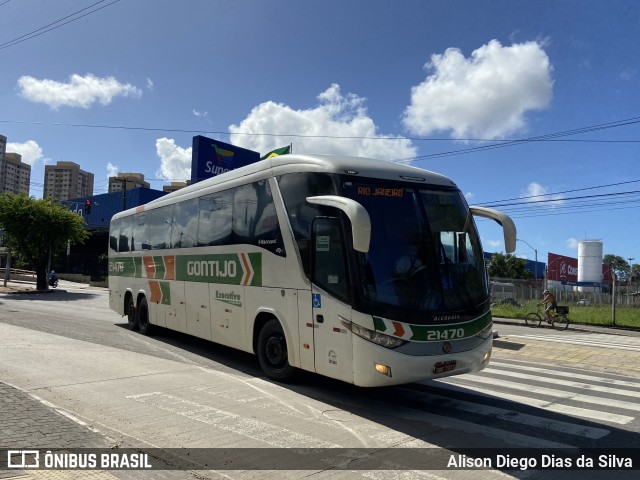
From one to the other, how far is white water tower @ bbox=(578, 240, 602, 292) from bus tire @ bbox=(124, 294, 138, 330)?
232 ft

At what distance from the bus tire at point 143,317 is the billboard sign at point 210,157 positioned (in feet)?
42.0

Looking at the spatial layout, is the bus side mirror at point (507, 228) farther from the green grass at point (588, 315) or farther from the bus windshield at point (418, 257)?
the green grass at point (588, 315)

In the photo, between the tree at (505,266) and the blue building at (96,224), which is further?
the tree at (505,266)

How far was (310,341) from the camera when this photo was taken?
7117mm

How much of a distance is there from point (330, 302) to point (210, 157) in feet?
72.4

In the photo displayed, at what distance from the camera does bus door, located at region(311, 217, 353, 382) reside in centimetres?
648

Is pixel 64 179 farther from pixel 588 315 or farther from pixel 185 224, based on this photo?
pixel 588 315

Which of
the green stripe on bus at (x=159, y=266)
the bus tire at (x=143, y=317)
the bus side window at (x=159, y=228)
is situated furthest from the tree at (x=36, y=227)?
the green stripe on bus at (x=159, y=266)

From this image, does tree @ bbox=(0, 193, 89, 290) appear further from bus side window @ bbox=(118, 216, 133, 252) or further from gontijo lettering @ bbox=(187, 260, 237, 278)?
gontijo lettering @ bbox=(187, 260, 237, 278)

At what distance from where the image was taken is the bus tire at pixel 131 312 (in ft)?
46.4

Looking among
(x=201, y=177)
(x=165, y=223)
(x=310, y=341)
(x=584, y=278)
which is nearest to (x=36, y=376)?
(x=310, y=341)

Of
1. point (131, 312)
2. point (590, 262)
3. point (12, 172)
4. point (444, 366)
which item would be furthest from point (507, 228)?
point (590, 262)

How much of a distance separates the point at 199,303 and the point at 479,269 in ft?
19.4

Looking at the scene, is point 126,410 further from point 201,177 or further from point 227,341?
point 201,177
